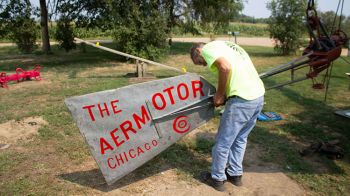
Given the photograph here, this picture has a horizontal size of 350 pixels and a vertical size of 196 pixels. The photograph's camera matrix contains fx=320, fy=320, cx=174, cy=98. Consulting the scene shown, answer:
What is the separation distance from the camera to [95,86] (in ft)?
29.6

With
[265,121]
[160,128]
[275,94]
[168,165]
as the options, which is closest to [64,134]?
[168,165]

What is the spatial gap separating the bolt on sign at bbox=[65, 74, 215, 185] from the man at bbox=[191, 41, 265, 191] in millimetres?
340

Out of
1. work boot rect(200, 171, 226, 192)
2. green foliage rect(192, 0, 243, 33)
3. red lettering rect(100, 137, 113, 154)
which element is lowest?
work boot rect(200, 171, 226, 192)

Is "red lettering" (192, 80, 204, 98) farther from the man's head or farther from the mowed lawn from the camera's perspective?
the mowed lawn

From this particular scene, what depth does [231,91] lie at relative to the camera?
3.32 meters

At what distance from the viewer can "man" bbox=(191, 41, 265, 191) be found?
3.22 m

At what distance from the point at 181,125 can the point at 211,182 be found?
773mm

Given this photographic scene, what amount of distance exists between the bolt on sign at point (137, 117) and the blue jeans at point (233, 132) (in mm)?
428

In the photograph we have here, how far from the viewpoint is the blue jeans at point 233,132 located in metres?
3.37

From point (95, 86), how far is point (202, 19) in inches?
512

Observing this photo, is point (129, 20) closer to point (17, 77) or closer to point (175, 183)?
point (17, 77)

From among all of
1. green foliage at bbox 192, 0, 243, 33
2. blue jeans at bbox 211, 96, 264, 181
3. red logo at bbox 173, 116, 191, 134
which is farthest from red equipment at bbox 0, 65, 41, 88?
green foliage at bbox 192, 0, 243, 33

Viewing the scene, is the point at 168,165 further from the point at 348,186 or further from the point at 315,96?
the point at 315,96

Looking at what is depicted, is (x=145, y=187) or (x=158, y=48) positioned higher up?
(x=158, y=48)
